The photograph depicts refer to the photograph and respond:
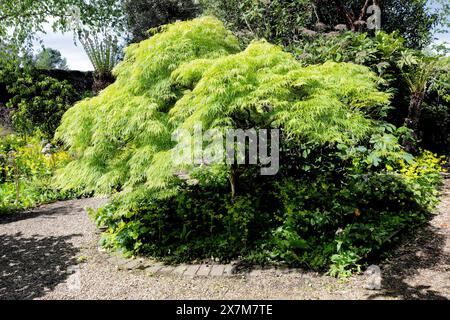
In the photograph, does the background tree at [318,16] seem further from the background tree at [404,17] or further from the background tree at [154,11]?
the background tree at [154,11]

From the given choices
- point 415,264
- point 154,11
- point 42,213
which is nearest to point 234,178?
point 415,264

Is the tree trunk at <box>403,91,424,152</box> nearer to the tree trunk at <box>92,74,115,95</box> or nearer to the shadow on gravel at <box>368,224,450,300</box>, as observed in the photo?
the shadow on gravel at <box>368,224,450,300</box>

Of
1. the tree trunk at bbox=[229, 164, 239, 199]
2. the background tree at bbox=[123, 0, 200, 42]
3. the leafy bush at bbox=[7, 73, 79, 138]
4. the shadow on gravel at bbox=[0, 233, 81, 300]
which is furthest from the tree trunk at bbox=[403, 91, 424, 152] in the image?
the background tree at bbox=[123, 0, 200, 42]

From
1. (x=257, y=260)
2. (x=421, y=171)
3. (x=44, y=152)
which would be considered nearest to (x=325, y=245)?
(x=257, y=260)

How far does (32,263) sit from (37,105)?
5997mm

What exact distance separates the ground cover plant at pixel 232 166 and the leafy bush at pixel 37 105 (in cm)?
522

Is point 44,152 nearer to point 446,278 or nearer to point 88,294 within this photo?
point 88,294

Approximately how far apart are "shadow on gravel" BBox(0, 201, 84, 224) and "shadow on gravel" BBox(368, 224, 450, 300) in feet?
15.4

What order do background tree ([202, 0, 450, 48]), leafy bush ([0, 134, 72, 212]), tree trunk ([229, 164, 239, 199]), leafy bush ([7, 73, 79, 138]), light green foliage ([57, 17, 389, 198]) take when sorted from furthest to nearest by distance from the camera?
leafy bush ([7, 73, 79, 138]), background tree ([202, 0, 450, 48]), leafy bush ([0, 134, 72, 212]), tree trunk ([229, 164, 239, 199]), light green foliage ([57, 17, 389, 198])

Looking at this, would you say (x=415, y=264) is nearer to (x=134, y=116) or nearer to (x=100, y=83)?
(x=134, y=116)

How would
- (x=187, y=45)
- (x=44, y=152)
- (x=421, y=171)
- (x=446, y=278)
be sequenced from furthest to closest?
(x=44, y=152)
(x=421, y=171)
(x=187, y=45)
(x=446, y=278)

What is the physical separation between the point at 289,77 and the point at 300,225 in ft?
5.32

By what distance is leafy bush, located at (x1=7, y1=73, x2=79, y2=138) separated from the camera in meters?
8.61

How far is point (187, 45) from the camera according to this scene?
3664 mm
